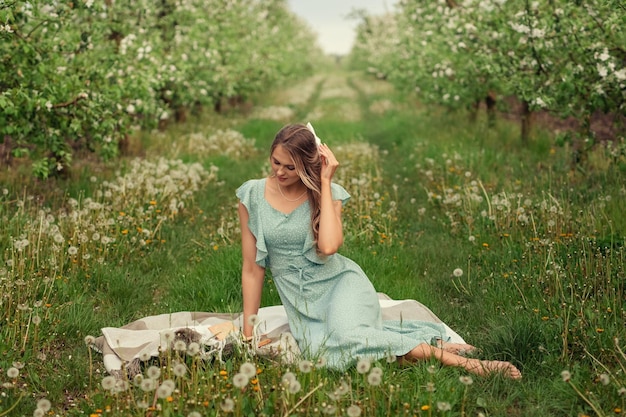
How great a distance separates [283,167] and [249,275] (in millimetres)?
836

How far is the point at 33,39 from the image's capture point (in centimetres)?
798

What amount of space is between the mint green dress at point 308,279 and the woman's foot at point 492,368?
381mm

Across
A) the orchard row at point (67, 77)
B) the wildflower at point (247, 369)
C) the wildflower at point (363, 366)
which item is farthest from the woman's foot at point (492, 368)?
the orchard row at point (67, 77)

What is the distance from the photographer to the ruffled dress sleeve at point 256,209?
465 cm

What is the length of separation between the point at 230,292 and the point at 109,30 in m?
7.17

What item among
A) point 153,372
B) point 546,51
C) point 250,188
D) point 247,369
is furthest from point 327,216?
point 546,51

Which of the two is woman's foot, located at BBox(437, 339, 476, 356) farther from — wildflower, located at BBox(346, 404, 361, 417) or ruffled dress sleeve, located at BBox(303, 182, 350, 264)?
wildflower, located at BBox(346, 404, 361, 417)

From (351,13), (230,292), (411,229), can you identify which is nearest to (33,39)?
(230,292)

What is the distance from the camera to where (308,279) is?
4703 mm

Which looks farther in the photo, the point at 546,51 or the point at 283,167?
the point at 546,51

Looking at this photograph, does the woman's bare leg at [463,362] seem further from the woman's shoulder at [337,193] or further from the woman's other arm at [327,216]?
the woman's shoulder at [337,193]

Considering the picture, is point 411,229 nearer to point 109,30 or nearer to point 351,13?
point 109,30

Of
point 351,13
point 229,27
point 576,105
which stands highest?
point 351,13

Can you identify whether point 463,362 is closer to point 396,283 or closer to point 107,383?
point 396,283
